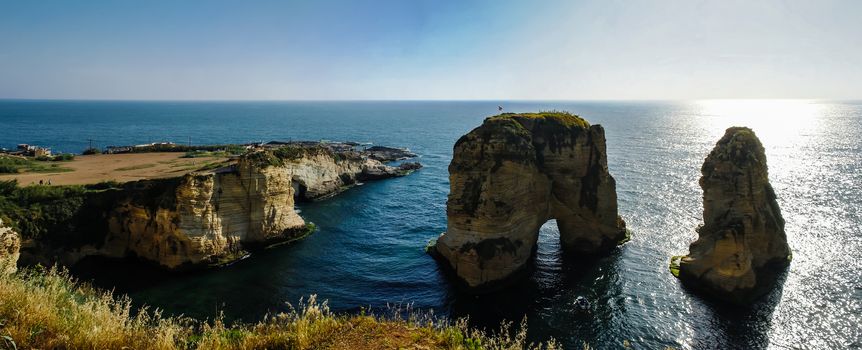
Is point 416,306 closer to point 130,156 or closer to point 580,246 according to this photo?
point 580,246

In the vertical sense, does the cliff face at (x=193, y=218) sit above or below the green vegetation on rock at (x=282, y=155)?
below

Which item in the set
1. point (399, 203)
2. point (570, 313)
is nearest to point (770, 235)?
point (570, 313)

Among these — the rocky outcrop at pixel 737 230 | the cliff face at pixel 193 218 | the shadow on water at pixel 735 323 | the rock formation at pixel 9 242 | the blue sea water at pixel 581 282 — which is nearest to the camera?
the shadow on water at pixel 735 323

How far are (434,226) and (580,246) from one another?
48.1 ft

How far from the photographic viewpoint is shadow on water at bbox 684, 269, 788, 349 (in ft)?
77.0

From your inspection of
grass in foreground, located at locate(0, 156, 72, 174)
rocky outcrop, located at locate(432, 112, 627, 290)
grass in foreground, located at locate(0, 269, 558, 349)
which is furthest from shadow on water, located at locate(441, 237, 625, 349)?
grass in foreground, located at locate(0, 156, 72, 174)

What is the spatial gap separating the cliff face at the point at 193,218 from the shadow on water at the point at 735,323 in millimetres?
32675

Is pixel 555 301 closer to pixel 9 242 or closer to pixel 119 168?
pixel 9 242

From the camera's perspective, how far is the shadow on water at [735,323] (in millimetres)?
23469

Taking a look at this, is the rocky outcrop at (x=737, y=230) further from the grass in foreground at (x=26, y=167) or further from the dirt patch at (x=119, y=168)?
the grass in foreground at (x=26, y=167)

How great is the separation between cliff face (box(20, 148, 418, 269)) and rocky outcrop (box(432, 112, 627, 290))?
51.6 feet

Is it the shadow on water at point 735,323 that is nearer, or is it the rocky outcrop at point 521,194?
the shadow on water at point 735,323

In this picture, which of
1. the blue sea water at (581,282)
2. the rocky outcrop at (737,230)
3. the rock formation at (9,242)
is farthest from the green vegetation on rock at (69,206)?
the rocky outcrop at (737,230)

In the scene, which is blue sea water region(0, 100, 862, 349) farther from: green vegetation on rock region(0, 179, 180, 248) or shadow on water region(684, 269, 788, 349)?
green vegetation on rock region(0, 179, 180, 248)
